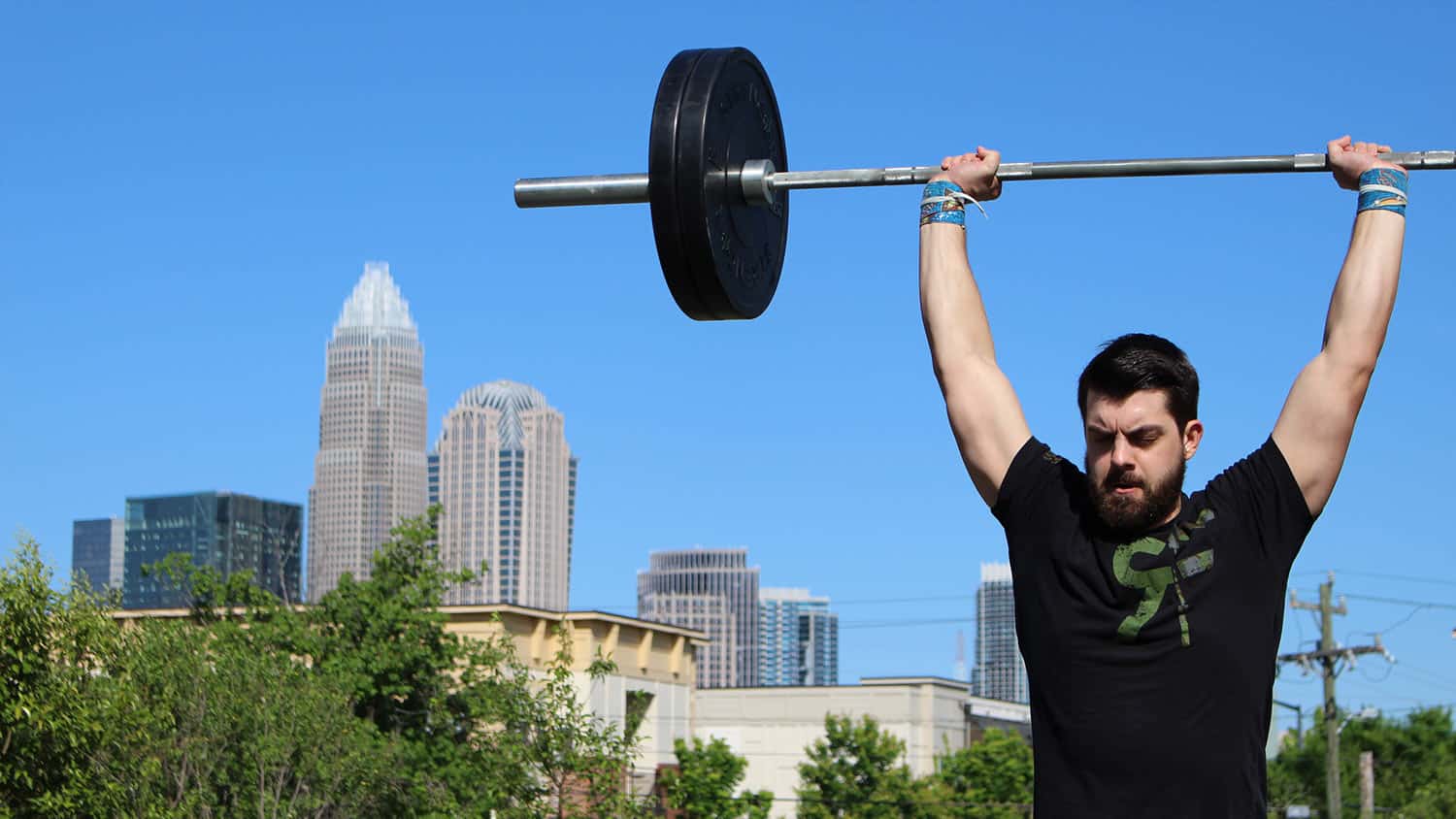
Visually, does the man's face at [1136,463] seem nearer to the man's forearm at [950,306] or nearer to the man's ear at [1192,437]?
the man's ear at [1192,437]

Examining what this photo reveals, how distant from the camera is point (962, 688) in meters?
71.9

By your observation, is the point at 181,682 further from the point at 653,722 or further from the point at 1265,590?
the point at 653,722

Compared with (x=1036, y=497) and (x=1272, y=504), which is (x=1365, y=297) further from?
(x=1036, y=497)

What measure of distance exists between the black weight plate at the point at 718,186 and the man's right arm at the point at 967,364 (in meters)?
0.81

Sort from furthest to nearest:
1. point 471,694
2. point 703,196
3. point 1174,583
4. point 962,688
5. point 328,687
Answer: point 962,688
point 471,694
point 328,687
point 703,196
point 1174,583

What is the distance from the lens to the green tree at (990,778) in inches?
1966

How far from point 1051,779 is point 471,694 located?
25740 mm

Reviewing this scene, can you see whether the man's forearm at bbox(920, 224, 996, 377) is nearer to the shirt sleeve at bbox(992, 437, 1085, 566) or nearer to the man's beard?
the shirt sleeve at bbox(992, 437, 1085, 566)

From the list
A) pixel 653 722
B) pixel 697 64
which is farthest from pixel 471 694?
pixel 697 64

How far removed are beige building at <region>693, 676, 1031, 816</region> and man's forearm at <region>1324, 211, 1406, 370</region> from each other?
65.7 meters

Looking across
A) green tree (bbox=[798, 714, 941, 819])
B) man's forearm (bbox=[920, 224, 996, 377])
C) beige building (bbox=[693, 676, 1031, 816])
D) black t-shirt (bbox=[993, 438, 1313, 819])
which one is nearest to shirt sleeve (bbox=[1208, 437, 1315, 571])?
black t-shirt (bbox=[993, 438, 1313, 819])

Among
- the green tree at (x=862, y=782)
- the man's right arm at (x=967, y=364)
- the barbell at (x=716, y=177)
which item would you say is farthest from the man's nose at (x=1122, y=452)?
the green tree at (x=862, y=782)

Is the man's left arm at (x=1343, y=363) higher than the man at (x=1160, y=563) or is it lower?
higher

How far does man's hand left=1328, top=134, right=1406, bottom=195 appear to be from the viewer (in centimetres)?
259
